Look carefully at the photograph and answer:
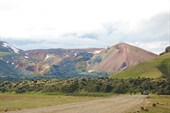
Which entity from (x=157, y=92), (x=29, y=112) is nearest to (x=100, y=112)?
(x=29, y=112)

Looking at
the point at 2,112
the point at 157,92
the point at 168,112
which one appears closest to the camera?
the point at 2,112

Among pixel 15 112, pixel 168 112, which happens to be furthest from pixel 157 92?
pixel 15 112

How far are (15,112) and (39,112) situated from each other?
4435 millimetres

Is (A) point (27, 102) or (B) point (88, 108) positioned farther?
(A) point (27, 102)

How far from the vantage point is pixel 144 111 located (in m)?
68.9

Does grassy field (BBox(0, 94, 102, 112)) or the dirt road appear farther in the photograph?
grassy field (BBox(0, 94, 102, 112))

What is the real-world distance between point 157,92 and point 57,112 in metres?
141

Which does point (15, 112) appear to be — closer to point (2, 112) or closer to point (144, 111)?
point (2, 112)

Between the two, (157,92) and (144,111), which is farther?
(157,92)

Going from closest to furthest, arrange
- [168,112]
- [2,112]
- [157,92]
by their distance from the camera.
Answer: [2,112] → [168,112] → [157,92]

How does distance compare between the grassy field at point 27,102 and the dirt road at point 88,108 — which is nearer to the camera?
the dirt road at point 88,108

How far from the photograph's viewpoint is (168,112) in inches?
2768

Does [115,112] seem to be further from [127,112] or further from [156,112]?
[156,112]

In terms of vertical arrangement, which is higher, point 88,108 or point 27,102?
point 88,108
